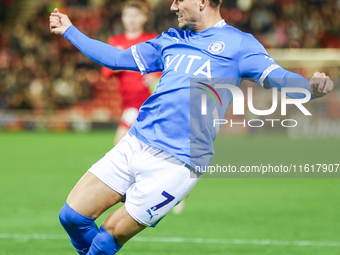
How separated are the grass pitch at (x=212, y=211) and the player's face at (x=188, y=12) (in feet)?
7.19

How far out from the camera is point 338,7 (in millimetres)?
19594

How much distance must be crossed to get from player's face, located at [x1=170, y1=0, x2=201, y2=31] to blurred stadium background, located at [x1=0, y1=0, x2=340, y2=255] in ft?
7.19

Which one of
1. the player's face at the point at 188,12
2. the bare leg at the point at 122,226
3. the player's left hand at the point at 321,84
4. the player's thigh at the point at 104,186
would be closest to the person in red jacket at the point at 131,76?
the player's face at the point at 188,12

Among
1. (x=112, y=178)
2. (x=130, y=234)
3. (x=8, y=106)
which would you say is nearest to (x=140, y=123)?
(x=112, y=178)

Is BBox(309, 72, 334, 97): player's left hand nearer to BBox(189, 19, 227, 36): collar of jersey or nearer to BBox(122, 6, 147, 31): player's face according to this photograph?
BBox(189, 19, 227, 36): collar of jersey

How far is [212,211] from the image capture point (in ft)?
21.8

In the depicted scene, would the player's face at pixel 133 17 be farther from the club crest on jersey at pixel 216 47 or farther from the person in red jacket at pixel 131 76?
the club crest on jersey at pixel 216 47

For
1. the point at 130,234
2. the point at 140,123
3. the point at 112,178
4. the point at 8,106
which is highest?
the point at 140,123

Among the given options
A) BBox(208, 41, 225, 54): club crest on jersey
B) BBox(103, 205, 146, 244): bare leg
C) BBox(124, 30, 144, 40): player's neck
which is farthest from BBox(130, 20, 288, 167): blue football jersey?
BBox(124, 30, 144, 40): player's neck

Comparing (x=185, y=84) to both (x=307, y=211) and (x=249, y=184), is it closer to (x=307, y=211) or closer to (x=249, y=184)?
(x=307, y=211)

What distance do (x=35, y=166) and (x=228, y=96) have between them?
7.82 meters

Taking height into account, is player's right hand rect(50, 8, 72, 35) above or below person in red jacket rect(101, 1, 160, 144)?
above

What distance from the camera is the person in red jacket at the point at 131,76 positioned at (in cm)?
683

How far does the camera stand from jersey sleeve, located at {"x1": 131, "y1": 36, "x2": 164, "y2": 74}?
141 inches
